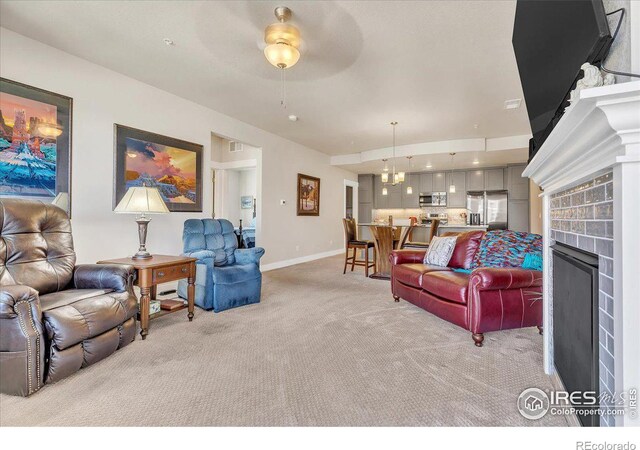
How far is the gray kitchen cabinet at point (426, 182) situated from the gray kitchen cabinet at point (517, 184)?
1879 millimetres

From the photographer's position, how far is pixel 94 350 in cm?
200

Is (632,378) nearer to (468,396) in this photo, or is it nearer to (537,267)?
(468,396)

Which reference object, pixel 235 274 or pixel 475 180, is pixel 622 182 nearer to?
pixel 235 274

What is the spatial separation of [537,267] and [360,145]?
4691 millimetres

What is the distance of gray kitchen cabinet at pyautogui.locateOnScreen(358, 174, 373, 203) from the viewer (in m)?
9.30

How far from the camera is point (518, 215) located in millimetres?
7613

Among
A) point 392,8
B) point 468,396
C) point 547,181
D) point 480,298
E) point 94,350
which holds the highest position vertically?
point 392,8

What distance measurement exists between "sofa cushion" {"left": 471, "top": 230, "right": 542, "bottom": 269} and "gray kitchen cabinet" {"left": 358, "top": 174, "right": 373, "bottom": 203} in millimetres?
6160

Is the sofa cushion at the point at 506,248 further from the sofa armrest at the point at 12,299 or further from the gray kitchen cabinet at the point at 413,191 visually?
the gray kitchen cabinet at the point at 413,191

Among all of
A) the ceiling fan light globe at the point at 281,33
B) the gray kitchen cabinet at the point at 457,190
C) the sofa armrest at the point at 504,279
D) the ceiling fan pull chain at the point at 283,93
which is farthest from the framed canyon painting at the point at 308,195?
the sofa armrest at the point at 504,279

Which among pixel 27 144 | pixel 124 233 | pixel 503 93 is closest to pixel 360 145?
pixel 503 93

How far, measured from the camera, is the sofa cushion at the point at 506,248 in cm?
280

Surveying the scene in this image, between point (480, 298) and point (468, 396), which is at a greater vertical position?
point (480, 298)

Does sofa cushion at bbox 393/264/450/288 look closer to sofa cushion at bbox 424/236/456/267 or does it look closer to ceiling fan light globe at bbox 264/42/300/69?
sofa cushion at bbox 424/236/456/267
